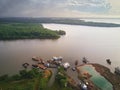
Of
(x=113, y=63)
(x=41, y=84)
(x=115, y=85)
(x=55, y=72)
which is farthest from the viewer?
(x=113, y=63)

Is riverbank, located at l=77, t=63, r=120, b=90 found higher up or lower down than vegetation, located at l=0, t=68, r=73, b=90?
lower down

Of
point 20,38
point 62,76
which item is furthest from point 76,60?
point 20,38

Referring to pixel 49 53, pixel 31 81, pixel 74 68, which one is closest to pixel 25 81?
pixel 31 81

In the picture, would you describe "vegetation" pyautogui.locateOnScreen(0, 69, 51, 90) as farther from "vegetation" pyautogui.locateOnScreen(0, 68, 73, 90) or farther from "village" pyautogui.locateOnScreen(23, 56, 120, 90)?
"village" pyautogui.locateOnScreen(23, 56, 120, 90)

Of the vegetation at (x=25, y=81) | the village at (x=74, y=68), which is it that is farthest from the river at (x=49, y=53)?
the vegetation at (x=25, y=81)

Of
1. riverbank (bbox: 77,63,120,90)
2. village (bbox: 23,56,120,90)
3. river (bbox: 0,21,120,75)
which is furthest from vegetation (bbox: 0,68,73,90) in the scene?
riverbank (bbox: 77,63,120,90)

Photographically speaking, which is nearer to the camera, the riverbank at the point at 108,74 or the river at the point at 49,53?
the riverbank at the point at 108,74

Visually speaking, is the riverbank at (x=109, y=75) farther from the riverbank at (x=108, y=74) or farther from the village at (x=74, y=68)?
the village at (x=74, y=68)

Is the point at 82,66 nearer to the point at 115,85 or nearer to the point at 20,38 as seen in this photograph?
the point at 115,85

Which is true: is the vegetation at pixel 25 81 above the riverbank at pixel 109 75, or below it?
above

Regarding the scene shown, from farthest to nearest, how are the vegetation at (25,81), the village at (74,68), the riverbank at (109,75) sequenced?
the riverbank at (109,75)
the village at (74,68)
the vegetation at (25,81)

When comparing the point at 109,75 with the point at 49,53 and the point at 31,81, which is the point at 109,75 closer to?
the point at 31,81
